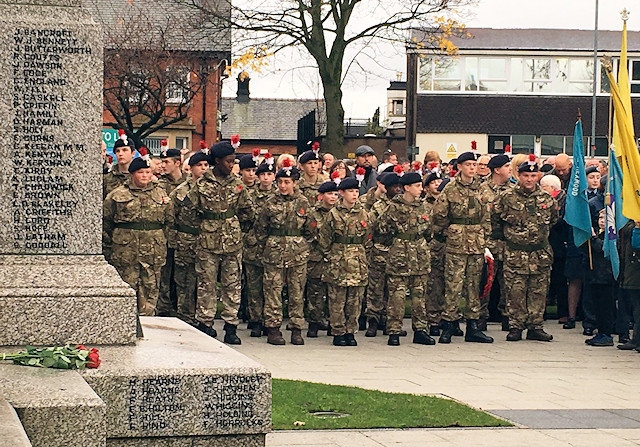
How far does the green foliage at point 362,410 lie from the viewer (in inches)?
370

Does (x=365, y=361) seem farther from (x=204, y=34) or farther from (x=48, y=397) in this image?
(x=204, y=34)

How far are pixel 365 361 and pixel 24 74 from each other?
6.38 metres

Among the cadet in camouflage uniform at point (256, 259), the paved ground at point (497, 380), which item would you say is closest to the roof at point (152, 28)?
the cadet in camouflage uniform at point (256, 259)

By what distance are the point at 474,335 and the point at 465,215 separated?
1.43 meters

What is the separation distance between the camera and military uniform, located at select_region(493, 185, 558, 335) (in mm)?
15555

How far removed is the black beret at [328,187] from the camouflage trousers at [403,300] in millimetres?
1216

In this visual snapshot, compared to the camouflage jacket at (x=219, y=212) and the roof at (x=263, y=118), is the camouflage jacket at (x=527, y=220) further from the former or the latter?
the roof at (x=263, y=118)

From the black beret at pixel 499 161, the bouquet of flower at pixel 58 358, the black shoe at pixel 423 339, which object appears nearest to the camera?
Result: the bouquet of flower at pixel 58 358

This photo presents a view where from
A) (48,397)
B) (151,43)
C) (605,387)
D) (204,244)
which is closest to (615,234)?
(605,387)

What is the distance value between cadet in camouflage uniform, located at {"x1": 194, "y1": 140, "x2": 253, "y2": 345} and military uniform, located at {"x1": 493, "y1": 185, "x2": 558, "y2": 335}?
328 cm

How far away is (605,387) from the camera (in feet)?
38.9

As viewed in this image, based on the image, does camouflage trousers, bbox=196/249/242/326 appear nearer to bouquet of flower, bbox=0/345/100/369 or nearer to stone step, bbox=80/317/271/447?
stone step, bbox=80/317/271/447

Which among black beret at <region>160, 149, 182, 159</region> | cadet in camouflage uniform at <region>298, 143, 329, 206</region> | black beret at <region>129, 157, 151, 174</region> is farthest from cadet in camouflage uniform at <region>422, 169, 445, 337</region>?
black beret at <region>129, 157, 151, 174</region>

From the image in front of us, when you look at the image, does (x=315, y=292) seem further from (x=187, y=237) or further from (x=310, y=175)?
(x=187, y=237)
